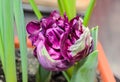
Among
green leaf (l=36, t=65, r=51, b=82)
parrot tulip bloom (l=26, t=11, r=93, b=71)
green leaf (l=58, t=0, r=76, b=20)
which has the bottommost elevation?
green leaf (l=36, t=65, r=51, b=82)

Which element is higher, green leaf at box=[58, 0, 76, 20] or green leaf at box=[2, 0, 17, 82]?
green leaf at box=[58, 0, 76, 20]

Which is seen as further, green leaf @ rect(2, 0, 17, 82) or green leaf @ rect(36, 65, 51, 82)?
green leaf @ rect(36, 65, 51, 82)

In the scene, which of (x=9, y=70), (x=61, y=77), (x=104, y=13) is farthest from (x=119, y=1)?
(x=9, y=70)

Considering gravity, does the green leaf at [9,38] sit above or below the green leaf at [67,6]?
below

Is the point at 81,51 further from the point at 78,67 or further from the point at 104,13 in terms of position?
the point at 104,13
